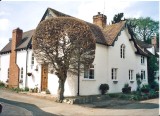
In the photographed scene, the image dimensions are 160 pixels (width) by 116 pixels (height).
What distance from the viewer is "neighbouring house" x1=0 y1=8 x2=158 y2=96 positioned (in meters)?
23.1

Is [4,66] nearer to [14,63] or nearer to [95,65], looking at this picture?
[14,63]

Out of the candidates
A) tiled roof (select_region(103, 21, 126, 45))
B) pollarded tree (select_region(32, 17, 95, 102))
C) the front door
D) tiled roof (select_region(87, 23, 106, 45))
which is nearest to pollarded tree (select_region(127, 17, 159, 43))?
tiled roof (select_region(103, 21, 126, 45))

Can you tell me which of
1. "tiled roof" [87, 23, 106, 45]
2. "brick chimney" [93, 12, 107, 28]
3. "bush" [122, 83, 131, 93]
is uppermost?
"brick chimney" [93, 12, 107, 28]

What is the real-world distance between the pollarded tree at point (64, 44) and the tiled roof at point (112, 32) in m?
7.86

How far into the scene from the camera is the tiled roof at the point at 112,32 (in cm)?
2627

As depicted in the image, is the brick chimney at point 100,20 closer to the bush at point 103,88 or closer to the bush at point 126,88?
the bush at point 126,88

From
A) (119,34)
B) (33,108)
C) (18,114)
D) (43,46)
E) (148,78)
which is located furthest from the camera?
(148,78)

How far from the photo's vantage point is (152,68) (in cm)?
3628

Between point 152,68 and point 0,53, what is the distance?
23.0 metres

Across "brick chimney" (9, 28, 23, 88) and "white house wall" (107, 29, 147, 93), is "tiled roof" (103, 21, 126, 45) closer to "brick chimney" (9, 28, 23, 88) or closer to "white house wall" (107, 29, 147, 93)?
"white house wall" (107, 29, 147, 93)

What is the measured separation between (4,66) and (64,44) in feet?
54.9

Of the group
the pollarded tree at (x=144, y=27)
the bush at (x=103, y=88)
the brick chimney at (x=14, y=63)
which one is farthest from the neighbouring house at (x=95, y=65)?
the pollarded tree at (x=144, y=27)

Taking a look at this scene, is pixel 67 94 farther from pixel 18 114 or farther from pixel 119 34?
pixel 119 34

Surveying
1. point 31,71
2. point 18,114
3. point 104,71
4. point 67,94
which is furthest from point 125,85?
point 18,114
